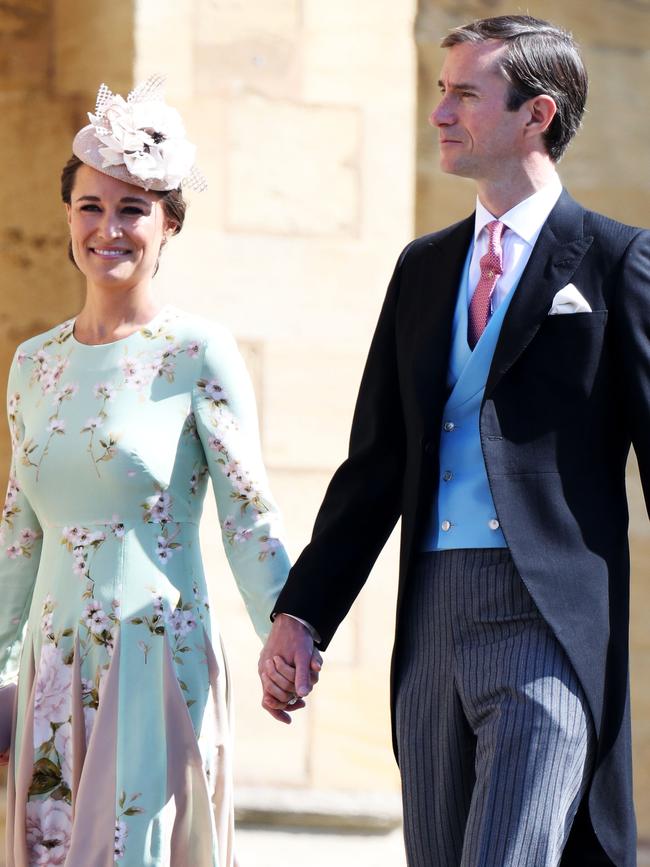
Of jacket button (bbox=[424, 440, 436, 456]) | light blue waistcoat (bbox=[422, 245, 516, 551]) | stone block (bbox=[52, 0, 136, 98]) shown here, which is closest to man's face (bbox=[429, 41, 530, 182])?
light blue waistcoat (bbox=[422, 245, 516, 551])

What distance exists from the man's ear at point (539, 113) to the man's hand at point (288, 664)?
921 mm

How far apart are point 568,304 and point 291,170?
73.7 inches

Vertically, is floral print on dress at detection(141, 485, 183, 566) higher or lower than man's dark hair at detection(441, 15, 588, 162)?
lower

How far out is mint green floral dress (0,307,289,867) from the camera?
3.45 meters

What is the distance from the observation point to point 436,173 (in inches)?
213

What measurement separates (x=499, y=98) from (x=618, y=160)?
7.96 feet

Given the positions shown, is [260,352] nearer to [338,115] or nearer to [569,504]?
[338,115]

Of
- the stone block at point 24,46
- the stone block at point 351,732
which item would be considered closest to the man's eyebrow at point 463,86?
the stone block at point 351,732

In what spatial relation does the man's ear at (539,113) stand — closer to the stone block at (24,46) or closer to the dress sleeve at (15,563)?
the dress sleeve at (15,563)

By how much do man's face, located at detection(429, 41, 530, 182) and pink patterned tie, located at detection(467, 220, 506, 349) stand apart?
0.10m

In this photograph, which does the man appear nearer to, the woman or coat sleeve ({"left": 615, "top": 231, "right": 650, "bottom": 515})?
coat sleeve ({"left": 615, "top": 231, "right": 650, "bottom": 515})

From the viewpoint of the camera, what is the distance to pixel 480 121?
10.3 feet

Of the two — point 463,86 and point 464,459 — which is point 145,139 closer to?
point 463,86

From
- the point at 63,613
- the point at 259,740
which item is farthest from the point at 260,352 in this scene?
the point at 63,613
